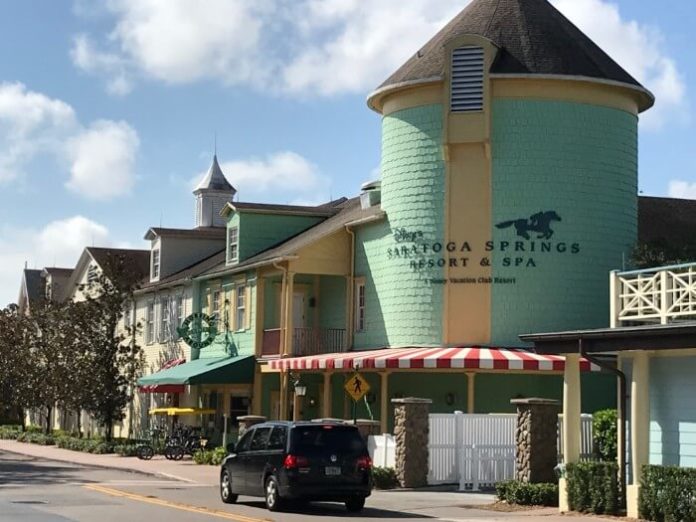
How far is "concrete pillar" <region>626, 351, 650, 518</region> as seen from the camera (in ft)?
68.3

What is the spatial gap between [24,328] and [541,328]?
33610mm

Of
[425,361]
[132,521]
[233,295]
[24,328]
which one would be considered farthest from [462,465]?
[24,328]

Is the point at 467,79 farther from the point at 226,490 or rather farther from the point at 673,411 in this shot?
the point at 673,411

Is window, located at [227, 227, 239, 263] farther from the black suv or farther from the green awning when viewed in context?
the black suv

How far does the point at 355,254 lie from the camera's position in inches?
1547

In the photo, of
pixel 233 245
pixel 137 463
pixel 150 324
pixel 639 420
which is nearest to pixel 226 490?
pixel 639 420

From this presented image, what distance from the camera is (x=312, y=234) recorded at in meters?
42.4

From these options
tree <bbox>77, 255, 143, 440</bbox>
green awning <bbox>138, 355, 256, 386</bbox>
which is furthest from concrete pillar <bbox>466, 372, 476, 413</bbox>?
tree <bbox>77, 255, 143, 440</bbox>

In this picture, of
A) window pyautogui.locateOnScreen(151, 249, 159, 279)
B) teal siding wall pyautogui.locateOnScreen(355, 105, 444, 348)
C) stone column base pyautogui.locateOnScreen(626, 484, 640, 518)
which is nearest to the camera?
stone column base pyautogui.locateOnScreen(626, 484, 640, 518)

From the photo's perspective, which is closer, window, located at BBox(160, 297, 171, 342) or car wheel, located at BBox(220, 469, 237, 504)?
car wheel, located at BBox(220, 469, 237, 504)

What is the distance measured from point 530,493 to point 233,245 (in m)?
22.9

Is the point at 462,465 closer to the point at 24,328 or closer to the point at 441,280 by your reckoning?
the point at 441,280

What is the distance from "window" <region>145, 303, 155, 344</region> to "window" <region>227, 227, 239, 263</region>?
10.1 metres

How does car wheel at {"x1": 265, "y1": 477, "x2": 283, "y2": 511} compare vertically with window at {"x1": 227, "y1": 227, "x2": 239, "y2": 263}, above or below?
below
